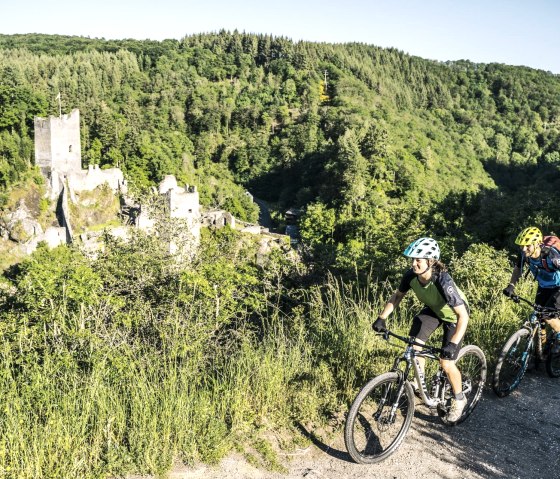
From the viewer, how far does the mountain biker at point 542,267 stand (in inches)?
189

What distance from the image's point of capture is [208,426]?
3.65 metres

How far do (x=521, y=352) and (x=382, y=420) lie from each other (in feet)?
6.94

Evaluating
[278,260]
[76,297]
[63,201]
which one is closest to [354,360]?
[76,297]

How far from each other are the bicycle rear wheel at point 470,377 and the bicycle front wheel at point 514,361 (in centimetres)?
36

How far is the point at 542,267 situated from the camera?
4988mm

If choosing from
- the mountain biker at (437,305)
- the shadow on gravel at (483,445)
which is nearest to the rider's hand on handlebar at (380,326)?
the mountain biker at (437,305)

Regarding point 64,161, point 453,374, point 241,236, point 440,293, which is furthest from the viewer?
point 64,161

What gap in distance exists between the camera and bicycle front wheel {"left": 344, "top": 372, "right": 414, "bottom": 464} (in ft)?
Result: 12.1

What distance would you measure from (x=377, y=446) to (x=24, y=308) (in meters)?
5.65

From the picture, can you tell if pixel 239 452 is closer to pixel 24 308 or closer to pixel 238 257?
pixel 24 308

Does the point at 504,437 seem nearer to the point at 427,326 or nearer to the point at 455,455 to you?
the point at 455,455

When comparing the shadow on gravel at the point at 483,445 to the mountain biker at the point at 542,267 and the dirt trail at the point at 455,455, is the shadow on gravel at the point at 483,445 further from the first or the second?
the mountain biker at the point at 542,267

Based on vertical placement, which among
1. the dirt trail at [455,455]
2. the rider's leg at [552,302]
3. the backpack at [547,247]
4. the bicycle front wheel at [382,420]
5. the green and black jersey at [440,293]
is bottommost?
the dirt trail at [455,455]

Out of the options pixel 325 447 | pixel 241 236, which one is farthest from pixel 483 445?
pixel 241 236
